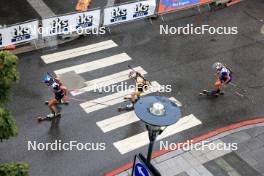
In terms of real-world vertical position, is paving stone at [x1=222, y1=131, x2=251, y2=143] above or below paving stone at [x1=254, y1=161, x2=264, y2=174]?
above

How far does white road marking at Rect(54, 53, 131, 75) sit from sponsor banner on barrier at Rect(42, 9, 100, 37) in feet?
7.05

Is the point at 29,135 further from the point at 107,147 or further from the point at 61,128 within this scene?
the point at 107,147

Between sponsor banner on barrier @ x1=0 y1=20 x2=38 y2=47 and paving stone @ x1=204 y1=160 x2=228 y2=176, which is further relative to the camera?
sponsor banner on barrier @ x1=0 y1=20 x2=38 y2=47

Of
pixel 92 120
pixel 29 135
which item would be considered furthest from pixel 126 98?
pixel 29 135

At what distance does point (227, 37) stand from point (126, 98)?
7539 millimetres

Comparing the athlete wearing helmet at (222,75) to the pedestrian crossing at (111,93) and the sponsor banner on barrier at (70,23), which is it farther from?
the sponsor banner on barrier at (70,23)

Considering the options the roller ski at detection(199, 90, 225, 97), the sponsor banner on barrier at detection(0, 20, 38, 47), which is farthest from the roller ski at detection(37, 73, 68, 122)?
the roller ski at detection(199, 90, 225, 97)

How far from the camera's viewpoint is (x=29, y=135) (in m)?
14.7

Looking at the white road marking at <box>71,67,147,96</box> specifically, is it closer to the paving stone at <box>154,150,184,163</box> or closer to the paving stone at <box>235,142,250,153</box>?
the paving stone at <box>154,150,184,163</box>

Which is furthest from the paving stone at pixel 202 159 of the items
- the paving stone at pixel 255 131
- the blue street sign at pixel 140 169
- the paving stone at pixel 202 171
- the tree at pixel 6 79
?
the tree at pixel 6 79

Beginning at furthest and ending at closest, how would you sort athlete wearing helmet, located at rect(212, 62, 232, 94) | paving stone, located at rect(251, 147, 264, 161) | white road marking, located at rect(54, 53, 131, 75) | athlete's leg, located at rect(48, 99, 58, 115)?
white road marking, located at rect(54, 53, 131, 75), athlete wearing helmet, located at rect(212, 62, 232, 94), athlete's leg, located at rect(48, 99, 58, 115), paving stone, located at rect(251, 147, 264, 161)

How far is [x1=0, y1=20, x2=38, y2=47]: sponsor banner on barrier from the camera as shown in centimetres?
1816

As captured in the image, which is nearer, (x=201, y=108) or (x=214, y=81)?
(x=201, y=108)

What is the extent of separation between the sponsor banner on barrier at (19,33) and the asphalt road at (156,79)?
75 centimetres
